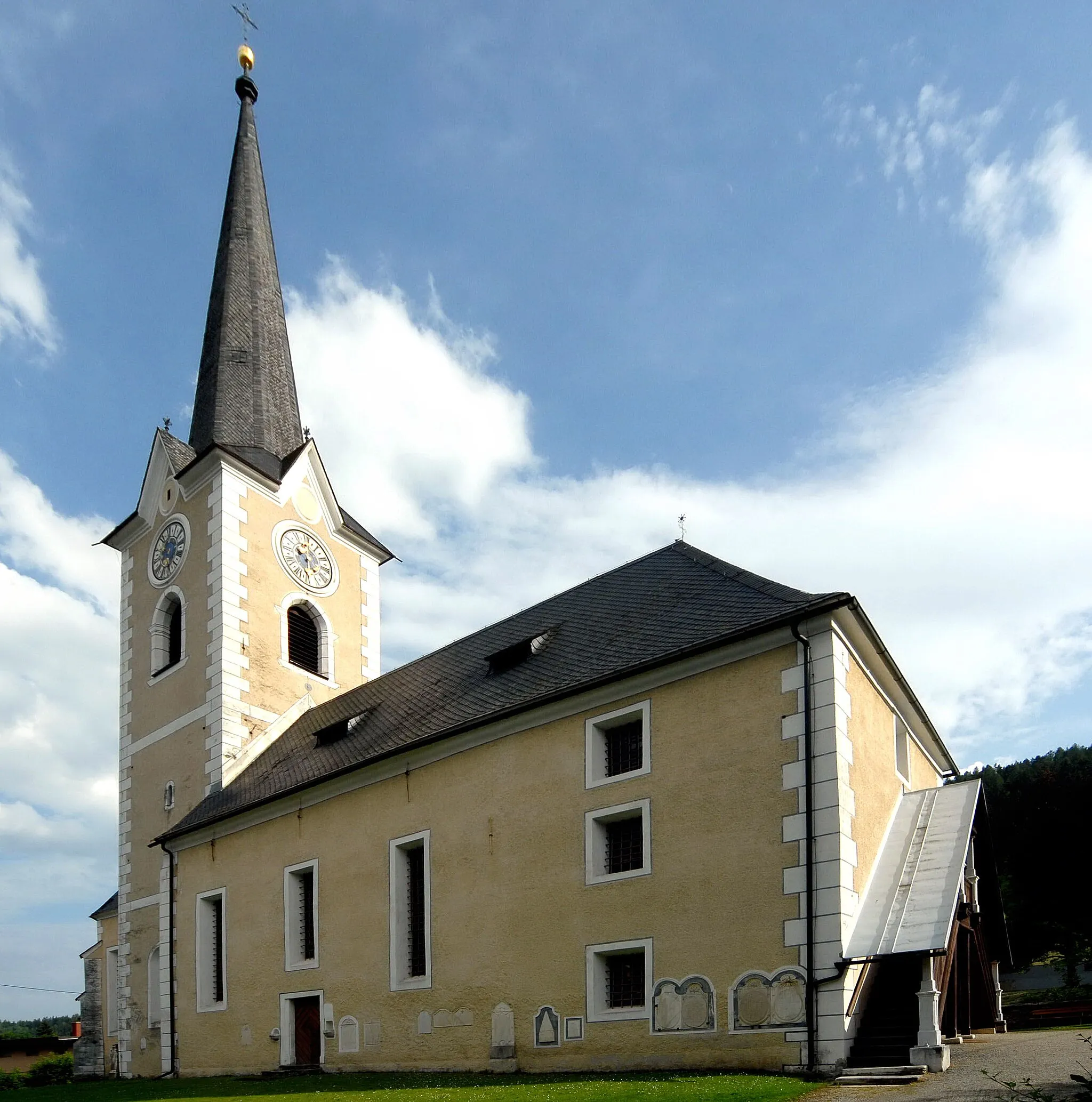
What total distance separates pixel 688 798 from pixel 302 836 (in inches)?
343

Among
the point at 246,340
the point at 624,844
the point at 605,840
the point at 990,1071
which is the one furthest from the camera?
the point at 246,340

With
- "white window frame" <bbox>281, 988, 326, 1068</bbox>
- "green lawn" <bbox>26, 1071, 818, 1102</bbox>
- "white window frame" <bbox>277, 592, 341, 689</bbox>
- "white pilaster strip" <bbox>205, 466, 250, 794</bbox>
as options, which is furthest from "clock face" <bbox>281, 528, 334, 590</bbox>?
"green lawn" <bbox>26, 1071, 818, 1102</bbox>

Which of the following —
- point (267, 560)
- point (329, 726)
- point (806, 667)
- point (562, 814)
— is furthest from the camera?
point (267, 560)

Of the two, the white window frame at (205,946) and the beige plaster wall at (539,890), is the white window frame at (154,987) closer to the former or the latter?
the white window frame at (205,946)

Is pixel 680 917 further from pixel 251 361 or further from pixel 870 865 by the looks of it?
pixel 251 361

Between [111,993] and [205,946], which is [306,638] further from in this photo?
[111,993]

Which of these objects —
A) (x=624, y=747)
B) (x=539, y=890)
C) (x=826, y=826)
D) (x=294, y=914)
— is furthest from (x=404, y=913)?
(x=826, y=826)

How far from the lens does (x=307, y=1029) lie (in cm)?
1945

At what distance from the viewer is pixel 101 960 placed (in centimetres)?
3266

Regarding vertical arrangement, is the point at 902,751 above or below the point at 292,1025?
above

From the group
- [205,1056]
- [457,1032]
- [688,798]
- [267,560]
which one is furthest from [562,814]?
[267,560]

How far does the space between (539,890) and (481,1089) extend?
3.19 m

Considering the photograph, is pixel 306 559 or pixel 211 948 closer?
pixel 211 948

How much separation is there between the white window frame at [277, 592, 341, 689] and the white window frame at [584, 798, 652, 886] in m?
13.1
